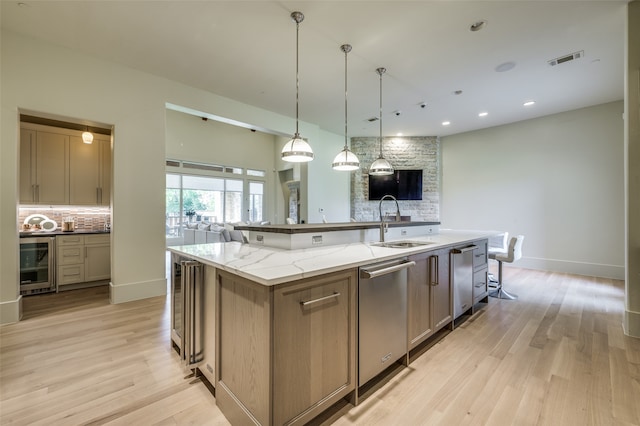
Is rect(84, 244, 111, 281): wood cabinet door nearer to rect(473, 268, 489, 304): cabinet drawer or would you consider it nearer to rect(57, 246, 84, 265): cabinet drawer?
rect(57, 246, 84, 265): cabinet drawer

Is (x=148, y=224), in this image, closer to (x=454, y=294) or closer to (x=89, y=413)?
(x=89, y=413)

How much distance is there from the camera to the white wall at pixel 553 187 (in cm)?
486

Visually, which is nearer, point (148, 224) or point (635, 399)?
point (635, 399)

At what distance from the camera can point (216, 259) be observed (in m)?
1.64

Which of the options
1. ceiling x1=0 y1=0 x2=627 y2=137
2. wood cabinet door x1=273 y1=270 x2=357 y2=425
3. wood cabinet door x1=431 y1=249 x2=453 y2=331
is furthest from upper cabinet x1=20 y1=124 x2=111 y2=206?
wood cabinet door x1=431 y1=249 x2=453 y2=331

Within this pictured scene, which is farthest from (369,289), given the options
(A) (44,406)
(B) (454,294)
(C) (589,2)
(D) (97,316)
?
(C) (589,2)

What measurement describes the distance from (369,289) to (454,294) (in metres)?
1.42

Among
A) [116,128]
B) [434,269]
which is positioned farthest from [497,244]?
[116,128]

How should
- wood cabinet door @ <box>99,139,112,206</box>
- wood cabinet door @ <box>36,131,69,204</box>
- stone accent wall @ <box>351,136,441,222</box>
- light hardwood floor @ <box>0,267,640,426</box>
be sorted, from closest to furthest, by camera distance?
light hardwood floor @ <box>0,267,640,426</box>
wood cabinet door @ <box>36,131,69,204</box>
wood cabinet door @ <box>99,139,112,206</box>
stone accent wall @ <box>351,136,441,222</box>

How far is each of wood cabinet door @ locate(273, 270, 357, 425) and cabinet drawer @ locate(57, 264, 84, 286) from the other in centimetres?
453

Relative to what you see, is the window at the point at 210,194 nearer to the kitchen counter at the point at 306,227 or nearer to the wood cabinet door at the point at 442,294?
the kitchen counter at the point at 306,227

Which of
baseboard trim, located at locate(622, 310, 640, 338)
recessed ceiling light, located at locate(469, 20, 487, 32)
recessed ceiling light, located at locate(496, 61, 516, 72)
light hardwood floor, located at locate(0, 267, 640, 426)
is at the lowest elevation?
light hardwood floor, located at locate(0, 267, 640, 426)

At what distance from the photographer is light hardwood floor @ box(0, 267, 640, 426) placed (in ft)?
5.08

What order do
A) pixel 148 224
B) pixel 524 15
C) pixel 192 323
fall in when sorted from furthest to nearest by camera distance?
1. pixel 148 224
2. pixel 524 15
3. pixel 192 323
